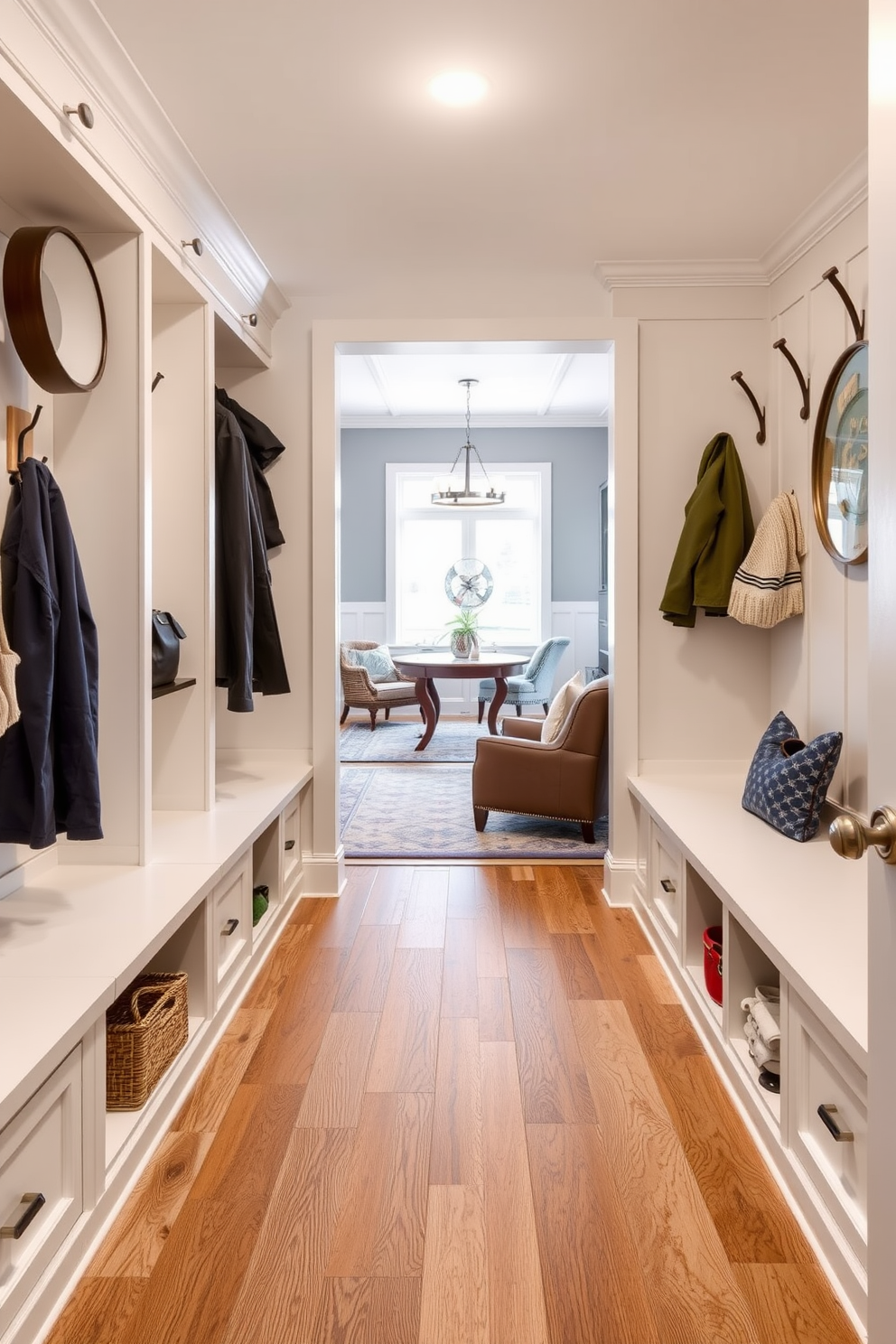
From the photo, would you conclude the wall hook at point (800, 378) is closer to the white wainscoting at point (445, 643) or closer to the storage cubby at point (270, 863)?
the storage cubby at point (270, 863)

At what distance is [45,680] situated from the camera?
6.68 feet

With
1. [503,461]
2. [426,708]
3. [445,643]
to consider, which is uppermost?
[503,461]

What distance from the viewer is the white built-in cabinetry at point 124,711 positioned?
5.21 feet

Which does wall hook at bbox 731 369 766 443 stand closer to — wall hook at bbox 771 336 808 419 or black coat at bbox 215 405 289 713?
wall hook at bbox 771 336 808 419

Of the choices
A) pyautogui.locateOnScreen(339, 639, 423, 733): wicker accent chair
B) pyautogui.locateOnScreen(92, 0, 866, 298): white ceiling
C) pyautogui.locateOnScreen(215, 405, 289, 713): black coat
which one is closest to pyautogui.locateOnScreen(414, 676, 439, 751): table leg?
pyautogui.locateOnScreen(339, 639, 423, 733): wicker accent chair

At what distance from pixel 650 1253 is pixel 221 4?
2.58m

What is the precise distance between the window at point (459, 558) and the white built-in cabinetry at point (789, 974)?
5.23 meters

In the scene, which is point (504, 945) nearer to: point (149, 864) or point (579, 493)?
point (149, 864)

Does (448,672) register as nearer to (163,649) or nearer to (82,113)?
(163,649)

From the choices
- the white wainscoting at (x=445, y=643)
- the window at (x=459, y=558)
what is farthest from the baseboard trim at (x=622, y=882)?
the window at (x=459, y=558)

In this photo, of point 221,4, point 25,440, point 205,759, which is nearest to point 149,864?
point 205,759

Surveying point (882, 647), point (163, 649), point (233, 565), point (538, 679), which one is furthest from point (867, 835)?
point (538, 679)

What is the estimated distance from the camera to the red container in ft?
8.21

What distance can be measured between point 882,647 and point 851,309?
76.8 inches
